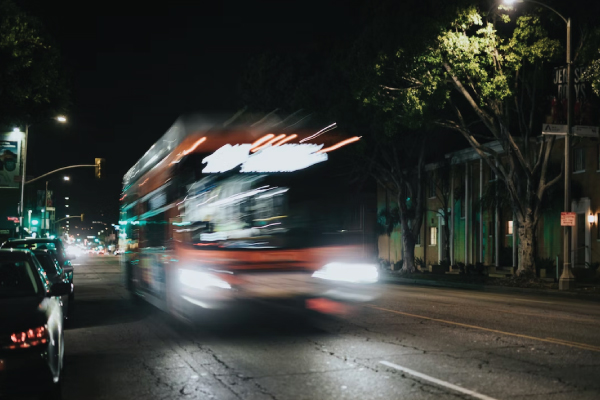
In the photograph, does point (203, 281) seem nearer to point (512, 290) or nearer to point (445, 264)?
point (512, 290)

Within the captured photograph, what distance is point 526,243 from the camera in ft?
91.6

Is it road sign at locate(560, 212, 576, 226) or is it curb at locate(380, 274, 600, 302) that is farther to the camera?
road sign at locate(560, 212, 576, 226)

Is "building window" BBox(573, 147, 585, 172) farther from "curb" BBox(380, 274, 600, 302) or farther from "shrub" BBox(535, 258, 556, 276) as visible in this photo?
"curb" BBox(380, 274, 600, 302)

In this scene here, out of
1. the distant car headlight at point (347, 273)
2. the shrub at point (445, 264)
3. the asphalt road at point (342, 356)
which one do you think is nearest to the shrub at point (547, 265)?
the shrub at point (445, 264)

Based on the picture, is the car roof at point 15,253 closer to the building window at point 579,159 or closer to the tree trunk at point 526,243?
the tree trunk at point 526,243

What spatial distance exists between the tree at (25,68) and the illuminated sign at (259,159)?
1267 centimetres

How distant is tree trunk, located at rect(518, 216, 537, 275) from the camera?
27609 mm

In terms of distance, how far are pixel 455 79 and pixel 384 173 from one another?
1440 centimetres

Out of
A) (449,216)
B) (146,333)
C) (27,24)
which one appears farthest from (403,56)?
(449,216)

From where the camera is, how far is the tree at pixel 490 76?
2506 centimetres

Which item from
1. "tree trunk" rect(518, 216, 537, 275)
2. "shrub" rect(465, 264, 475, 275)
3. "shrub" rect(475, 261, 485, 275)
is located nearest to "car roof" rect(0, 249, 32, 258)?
"tree trunk" rect(518, 216, 537, 275)

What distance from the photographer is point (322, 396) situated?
23.2 feet

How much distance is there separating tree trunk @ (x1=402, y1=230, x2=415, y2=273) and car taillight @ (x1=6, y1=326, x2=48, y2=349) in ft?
117

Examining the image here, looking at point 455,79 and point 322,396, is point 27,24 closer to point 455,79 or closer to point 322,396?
point 455,79
